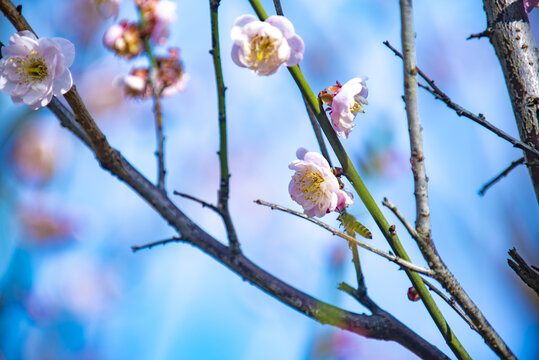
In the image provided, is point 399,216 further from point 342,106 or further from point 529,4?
point 529,4

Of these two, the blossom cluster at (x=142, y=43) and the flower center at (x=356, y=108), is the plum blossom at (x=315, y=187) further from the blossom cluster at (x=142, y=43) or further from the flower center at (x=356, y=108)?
the blossom cluster at (x=142, y=43)

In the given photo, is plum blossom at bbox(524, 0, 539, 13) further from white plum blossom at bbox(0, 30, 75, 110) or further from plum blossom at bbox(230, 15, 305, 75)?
white plum blossom at bbox(0, 30, 75, 110)

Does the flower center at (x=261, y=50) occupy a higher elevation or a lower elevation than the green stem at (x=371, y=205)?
higher

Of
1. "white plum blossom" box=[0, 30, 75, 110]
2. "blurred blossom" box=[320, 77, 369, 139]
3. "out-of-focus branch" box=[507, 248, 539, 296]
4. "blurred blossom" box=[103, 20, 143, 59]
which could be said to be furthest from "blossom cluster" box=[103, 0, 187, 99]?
"out-of-focus branch" box=[507, 248, 539, 296]

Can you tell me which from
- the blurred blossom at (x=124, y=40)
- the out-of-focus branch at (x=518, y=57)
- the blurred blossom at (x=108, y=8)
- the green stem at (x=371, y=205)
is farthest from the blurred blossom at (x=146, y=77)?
the out-of-focus branch at (x=518, y=57)

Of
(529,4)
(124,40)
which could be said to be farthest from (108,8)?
(529,4)

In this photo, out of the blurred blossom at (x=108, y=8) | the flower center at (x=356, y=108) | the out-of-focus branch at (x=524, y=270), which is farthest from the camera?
the blurred blossom at (x=108, y=8)

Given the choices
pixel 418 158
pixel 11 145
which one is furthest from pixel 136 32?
pixel 11 145

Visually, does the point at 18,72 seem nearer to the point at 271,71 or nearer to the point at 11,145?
the point at 271,71
